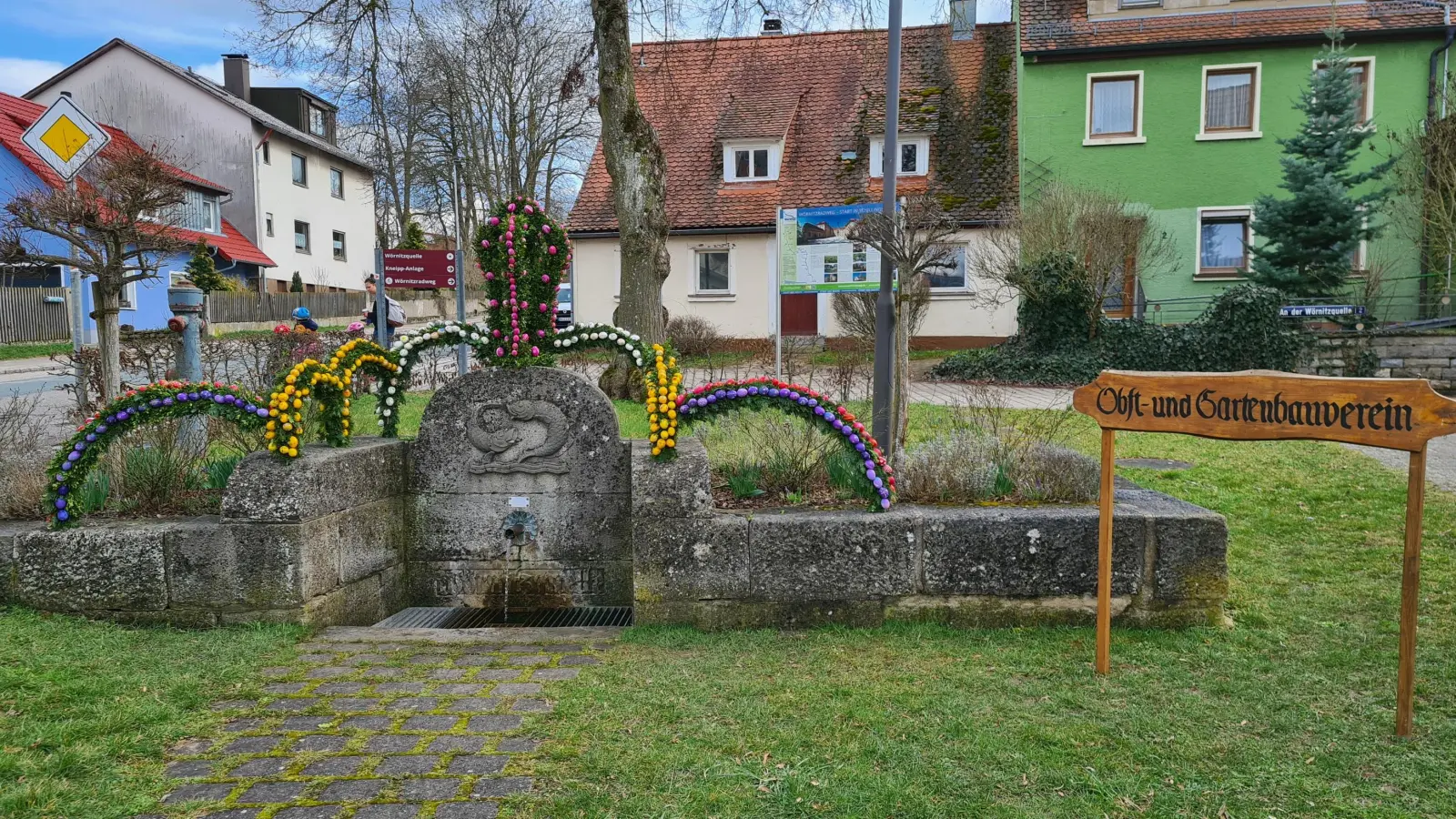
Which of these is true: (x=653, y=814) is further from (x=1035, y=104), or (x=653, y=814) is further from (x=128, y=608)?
(x=1035, y=104)

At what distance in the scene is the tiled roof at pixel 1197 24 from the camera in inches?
839

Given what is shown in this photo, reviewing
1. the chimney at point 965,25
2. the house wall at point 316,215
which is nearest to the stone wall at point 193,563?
the chimney at point 965,25

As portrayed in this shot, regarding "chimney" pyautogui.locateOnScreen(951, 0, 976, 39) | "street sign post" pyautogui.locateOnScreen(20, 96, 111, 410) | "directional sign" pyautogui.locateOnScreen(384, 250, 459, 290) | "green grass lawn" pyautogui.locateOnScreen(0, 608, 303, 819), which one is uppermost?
"chimney" pyautogui.locateOnScreen(951, 0, 976, 39)

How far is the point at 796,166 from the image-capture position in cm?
2500

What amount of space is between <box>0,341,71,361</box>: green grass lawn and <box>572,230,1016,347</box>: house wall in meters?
11.8

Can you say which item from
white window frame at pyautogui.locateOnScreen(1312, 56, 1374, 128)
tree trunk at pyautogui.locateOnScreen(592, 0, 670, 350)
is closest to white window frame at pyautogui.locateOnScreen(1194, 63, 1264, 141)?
white window frame at pyautogui.locateOnScreen(1312, 56, 1374, 128)

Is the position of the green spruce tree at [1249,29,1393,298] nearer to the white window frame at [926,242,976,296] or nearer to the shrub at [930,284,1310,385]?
the shrub at [930,284,1310,385]

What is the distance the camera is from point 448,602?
5.63 m

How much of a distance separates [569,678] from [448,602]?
189 cm

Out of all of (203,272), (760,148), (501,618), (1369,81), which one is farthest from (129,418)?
(1369,81)

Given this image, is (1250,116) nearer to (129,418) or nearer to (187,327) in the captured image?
(187,327)

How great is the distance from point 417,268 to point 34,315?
56.5ft

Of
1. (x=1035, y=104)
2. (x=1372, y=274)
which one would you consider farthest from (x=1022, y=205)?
(x=1372, y=274)

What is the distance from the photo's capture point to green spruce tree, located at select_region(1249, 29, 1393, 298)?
17688 mm
